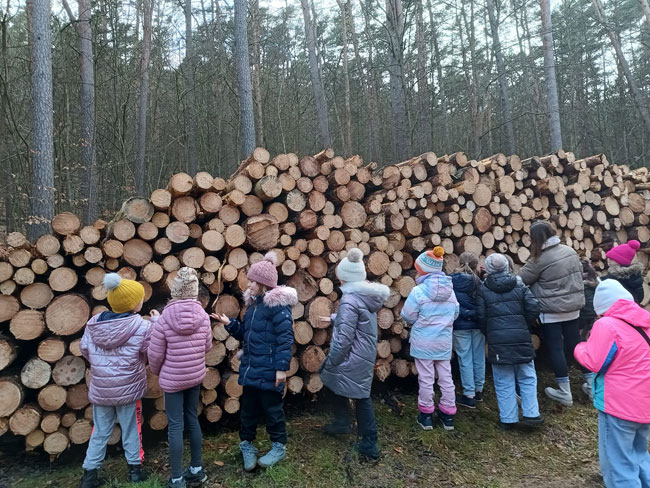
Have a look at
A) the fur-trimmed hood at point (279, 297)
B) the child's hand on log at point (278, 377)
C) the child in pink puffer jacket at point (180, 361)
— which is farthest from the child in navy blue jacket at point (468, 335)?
the child in pink puffer jacket at point (180, 361)

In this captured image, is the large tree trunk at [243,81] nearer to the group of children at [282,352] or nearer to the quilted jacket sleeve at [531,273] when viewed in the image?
the group of children at [282,352]

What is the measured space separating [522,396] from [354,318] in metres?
2.10

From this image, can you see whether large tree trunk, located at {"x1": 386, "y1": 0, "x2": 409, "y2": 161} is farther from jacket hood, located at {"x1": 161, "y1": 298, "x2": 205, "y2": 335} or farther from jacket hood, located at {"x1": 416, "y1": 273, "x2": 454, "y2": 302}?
jacket hood, located at {"x1": 161, "y1": 298, "x2": 205, "y2": 335}

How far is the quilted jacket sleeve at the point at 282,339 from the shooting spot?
3.29 m

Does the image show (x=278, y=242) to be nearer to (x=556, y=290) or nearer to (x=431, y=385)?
(x=431, y=385)

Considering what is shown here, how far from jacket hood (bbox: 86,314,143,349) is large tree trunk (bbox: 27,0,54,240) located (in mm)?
4219

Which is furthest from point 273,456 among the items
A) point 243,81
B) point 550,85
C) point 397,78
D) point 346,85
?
point 346,85

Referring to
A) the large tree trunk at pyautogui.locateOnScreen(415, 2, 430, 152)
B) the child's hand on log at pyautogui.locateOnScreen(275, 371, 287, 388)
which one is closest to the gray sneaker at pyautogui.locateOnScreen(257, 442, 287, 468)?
the child's hand on log at pyautogui.locateOnScreen(275, 371, 287, 388)

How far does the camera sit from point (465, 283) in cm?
447

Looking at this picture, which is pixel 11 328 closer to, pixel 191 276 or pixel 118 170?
pixel 191 276

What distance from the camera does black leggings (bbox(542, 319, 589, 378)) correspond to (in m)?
4.59

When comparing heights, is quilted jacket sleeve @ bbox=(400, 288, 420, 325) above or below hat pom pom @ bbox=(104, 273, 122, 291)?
below

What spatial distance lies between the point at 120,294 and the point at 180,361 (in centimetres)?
72

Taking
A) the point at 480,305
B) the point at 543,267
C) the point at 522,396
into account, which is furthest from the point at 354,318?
the point at 543,267
